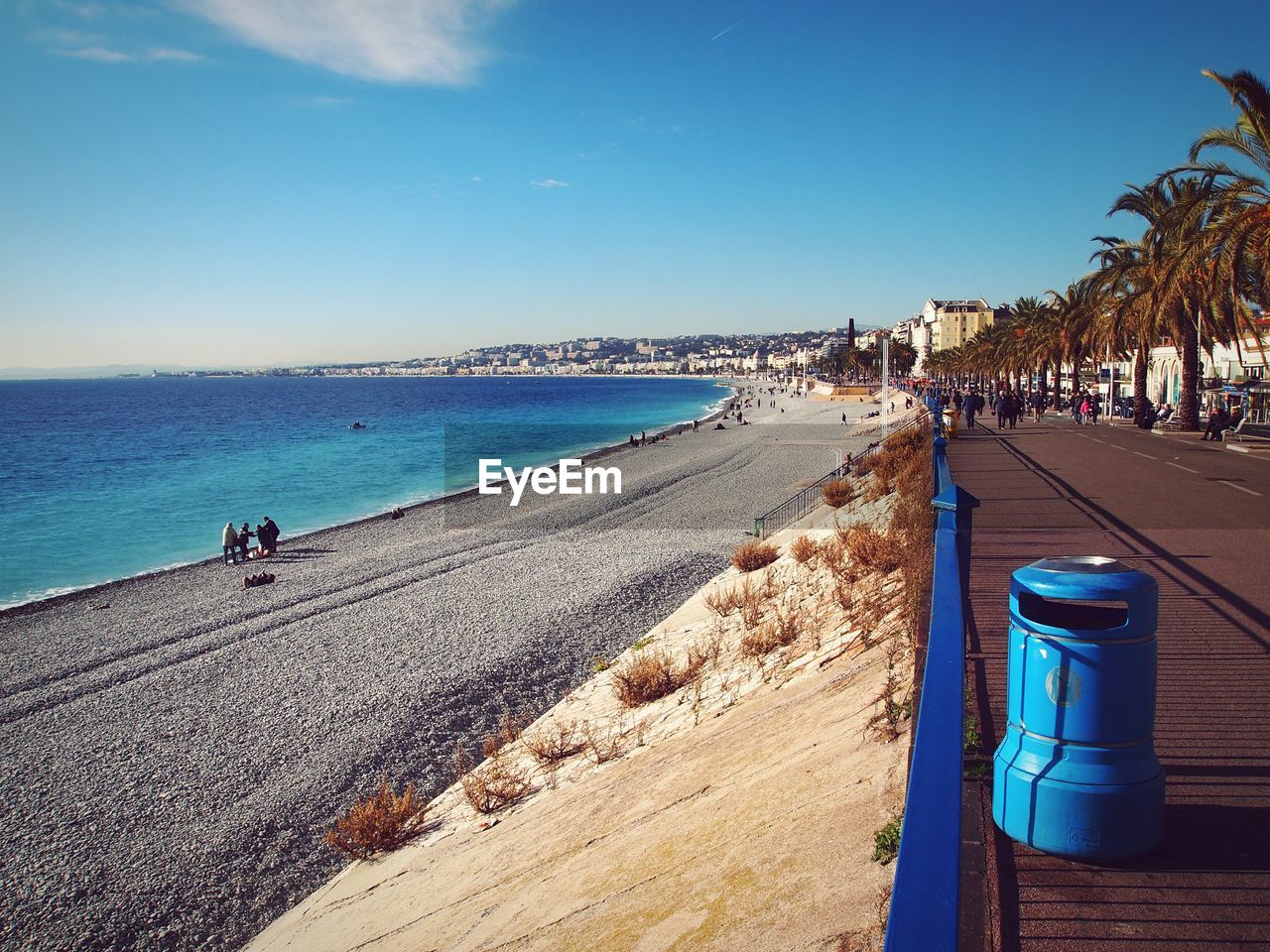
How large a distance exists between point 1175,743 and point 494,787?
6.36 metres

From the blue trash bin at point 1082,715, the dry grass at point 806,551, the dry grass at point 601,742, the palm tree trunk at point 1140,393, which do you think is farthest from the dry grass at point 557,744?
the palm tree trunk at point 1140,393

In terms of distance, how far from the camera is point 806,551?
15.1 metres

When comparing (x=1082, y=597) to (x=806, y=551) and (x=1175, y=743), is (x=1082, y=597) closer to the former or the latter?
(x=1175, y=743)

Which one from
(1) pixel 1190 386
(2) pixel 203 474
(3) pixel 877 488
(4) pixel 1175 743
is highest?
(1) pixel 1190 386

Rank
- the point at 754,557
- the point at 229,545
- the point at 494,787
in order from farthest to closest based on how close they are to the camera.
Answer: the point at 229,545 → the point at 754,557 → the point at 494,787

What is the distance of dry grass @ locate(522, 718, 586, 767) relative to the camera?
9.05 m

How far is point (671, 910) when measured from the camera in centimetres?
439

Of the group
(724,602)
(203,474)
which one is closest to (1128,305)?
(724,602)

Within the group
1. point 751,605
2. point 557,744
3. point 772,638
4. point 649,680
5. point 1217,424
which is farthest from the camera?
point 1217,424

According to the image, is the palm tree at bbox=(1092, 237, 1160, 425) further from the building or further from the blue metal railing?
the building

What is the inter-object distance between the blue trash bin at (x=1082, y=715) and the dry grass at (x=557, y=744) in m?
6.63

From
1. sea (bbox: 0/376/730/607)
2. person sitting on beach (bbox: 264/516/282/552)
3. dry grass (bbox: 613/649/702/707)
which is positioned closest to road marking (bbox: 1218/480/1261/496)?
dry grass (bbox: 613/649/702/707)

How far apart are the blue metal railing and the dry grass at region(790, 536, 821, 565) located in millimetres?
12103

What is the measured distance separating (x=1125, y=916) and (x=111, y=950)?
9.00 meters
